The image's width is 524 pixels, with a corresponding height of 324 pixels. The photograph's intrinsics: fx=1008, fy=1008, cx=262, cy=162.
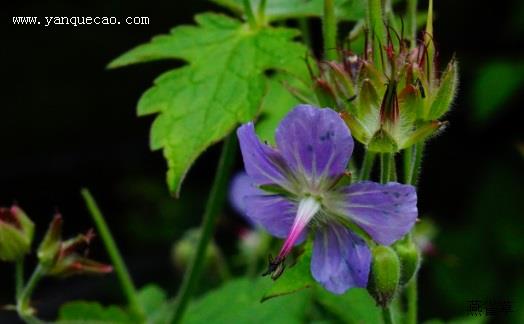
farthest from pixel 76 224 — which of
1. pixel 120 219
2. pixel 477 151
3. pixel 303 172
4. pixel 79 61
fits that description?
pixel 303 172

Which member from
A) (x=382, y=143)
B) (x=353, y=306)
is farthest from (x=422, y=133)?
(x=353, y=306)

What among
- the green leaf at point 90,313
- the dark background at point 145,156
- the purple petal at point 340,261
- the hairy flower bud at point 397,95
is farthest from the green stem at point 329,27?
the dark background at point 145,156

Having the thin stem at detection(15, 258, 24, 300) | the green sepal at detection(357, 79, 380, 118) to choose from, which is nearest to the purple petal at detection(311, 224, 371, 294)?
the green sepal at detection(357, 79, 380, 118)

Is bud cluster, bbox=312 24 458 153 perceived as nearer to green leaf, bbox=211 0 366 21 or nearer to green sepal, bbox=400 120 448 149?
green sepal, bbox=400 120 448 149

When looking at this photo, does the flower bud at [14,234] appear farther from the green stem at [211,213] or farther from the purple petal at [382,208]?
the purple petal at [382,208]

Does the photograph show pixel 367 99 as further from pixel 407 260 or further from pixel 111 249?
pixel 111 249
